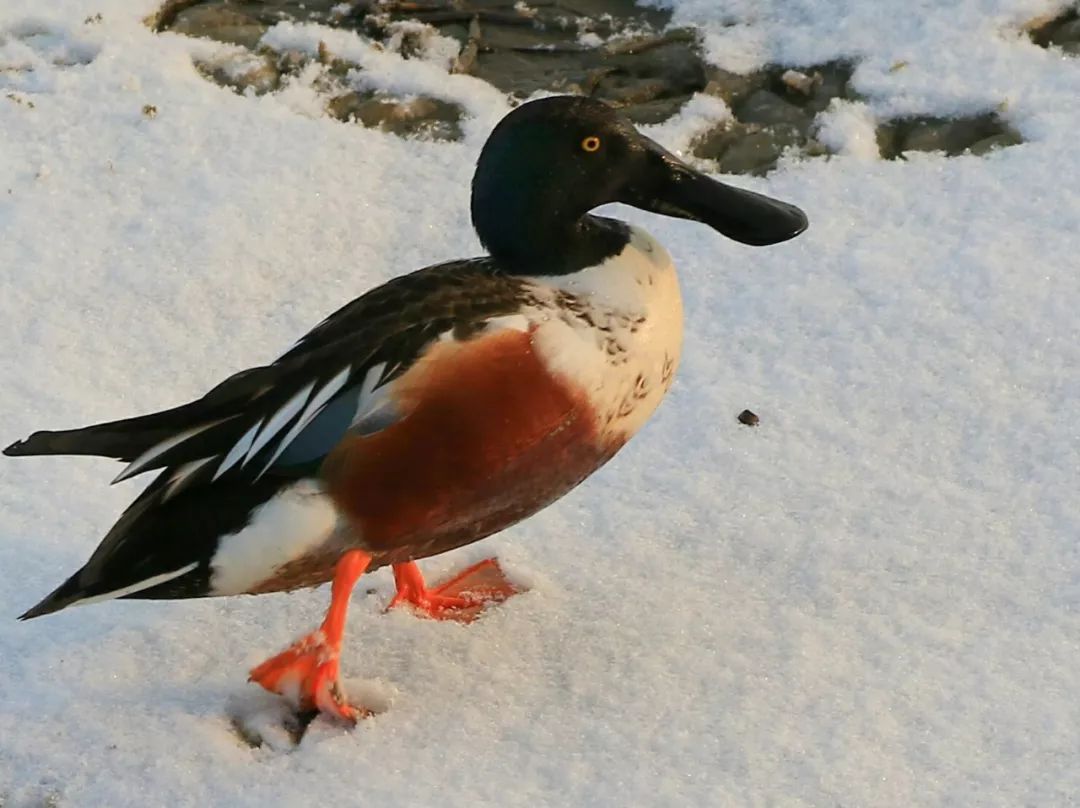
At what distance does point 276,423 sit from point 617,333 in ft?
1.64

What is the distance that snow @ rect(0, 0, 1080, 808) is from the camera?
206 centimetres

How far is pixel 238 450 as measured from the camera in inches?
80.4

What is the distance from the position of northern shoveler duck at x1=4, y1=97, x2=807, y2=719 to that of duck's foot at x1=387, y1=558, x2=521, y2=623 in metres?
0.26

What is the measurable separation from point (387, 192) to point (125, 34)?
104 cm

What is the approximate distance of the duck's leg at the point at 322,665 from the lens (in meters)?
2.08

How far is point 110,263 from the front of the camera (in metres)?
3.35

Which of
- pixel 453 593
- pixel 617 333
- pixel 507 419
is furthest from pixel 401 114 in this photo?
pixel 507 419

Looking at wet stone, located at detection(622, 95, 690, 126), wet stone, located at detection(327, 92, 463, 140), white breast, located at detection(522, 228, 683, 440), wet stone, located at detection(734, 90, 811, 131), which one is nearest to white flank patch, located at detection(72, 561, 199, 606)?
white breast, located at detection(522, 228, 683, 440)

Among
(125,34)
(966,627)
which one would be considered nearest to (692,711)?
(966,627)

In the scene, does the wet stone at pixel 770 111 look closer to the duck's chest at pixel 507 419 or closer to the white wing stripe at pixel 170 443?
the duck's chest at pixel 507 419

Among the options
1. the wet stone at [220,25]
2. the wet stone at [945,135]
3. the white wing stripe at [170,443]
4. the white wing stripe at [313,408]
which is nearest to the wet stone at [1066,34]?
the wet stone at [945,135]

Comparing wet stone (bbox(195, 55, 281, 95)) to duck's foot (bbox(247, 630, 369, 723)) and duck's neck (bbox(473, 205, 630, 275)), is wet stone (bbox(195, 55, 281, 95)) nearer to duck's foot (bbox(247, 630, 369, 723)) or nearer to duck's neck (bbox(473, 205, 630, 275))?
duck's neck (bbox(473, 205, 630, 275))

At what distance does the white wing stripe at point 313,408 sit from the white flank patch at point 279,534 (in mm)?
55

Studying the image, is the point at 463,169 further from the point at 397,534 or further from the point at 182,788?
the point at 182,788
